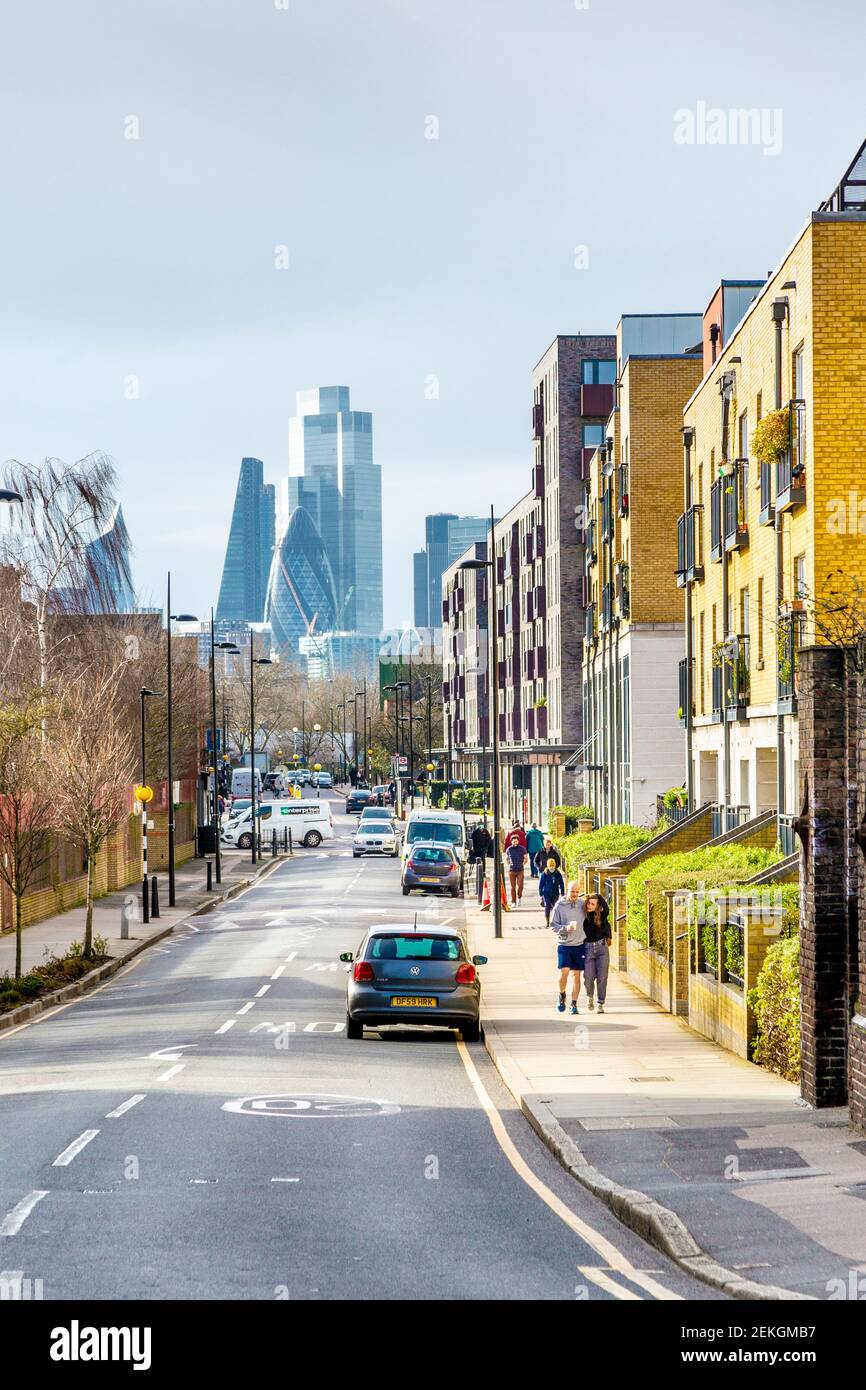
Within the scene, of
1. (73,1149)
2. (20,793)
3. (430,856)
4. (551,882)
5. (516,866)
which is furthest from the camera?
(430,856)

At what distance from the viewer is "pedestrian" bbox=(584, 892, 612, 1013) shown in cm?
2352

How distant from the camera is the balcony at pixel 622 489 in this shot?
48.4 m

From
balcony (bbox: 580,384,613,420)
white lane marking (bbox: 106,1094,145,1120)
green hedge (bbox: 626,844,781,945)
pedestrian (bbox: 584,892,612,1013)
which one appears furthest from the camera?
balcony (bbox: 580,384,613,420)

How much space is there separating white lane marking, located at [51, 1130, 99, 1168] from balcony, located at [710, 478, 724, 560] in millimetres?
21946

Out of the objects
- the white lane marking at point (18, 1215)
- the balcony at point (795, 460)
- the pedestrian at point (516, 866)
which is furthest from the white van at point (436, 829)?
the white lane marking at point (18, 1215)

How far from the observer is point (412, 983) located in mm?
21000

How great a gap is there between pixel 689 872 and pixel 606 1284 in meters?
16.6

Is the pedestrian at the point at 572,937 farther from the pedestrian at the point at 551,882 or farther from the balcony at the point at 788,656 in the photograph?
the pedestrian at the point at 551,882

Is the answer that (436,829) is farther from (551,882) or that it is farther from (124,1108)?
(124,1108)

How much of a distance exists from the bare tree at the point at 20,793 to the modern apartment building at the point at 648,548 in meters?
19.5

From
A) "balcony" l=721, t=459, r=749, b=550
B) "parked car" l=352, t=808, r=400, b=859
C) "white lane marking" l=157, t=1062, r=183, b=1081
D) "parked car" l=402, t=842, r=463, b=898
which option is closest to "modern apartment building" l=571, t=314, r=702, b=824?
"parked car" l=402, t=842, r=463, b=898

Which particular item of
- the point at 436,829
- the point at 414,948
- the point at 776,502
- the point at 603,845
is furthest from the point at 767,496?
the point at 436,829

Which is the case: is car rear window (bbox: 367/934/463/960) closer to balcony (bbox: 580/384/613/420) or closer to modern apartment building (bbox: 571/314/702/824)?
modern apartment building (bbox: 571/314/702/824)
